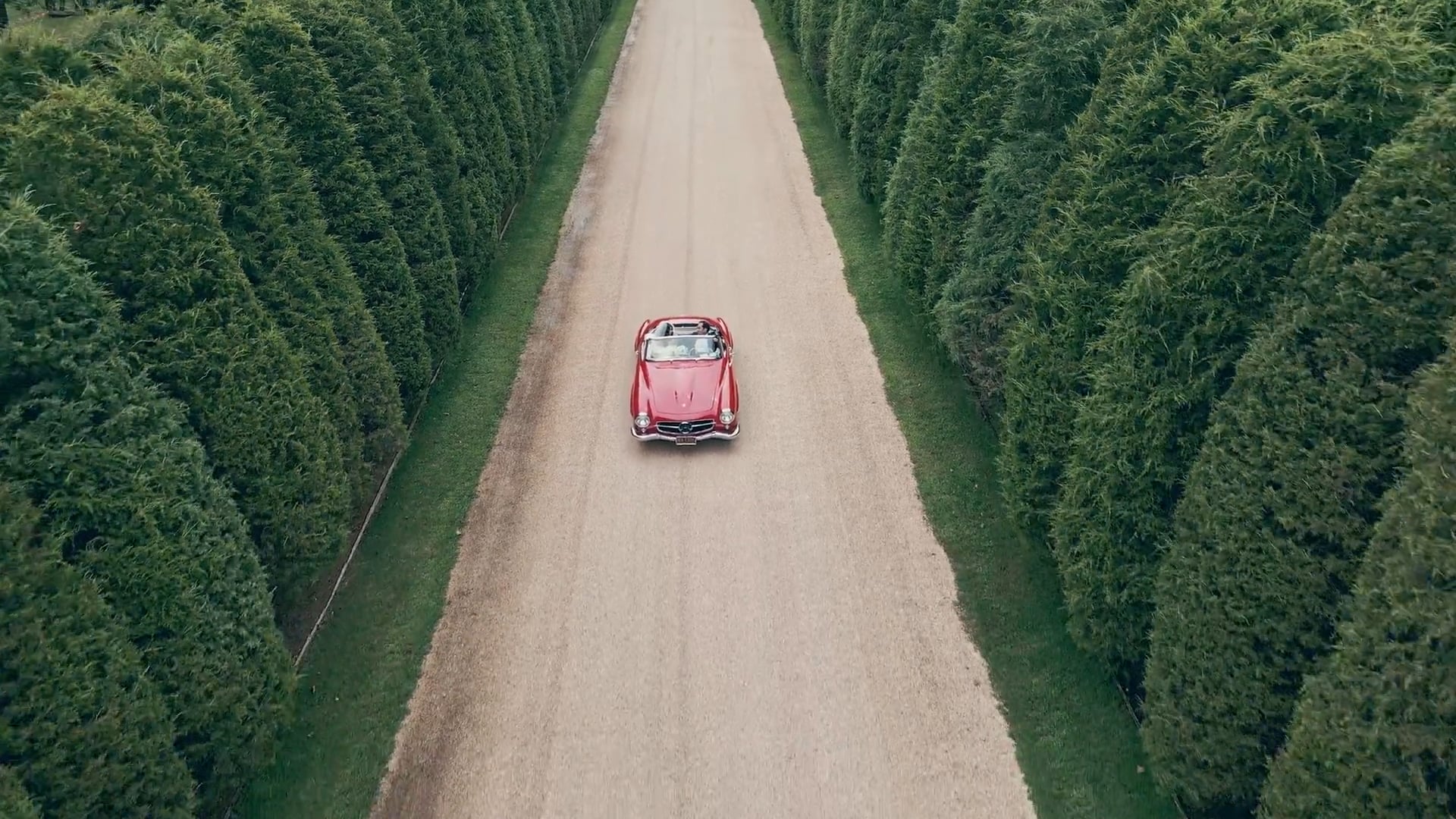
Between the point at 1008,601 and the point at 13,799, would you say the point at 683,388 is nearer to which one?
the point at 1008,601

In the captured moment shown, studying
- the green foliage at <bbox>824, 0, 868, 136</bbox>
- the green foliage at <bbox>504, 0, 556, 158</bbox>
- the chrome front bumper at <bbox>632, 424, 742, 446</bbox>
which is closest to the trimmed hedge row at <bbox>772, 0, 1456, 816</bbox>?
the chrome front bumper at <bbox>632, 424, 742, 446</bbox>

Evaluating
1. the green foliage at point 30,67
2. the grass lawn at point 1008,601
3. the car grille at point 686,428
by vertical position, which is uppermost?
the green foliage at point 30,67

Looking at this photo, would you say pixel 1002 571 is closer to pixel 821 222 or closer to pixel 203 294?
pixel 203 294

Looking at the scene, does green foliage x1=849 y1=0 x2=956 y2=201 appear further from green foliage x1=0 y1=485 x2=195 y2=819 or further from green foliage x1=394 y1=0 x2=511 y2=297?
green foliage x1=0 y1=485 x2=195 y2=819

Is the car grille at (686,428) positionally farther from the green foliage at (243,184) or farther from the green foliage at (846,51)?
the green foliage at (846,51)

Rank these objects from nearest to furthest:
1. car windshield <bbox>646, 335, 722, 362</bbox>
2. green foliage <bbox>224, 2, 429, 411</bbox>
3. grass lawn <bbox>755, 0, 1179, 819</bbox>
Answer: grass lawn <bbox>755, 0, 1179, 819</bbox> < green foliage <bbox>224, 2, 429, 411</bbox> < car windshield <bbox>646, 335, 722, 362</bbox>

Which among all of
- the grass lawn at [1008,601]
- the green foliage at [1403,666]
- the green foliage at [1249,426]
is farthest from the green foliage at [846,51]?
the green foliage at [1403,666]
